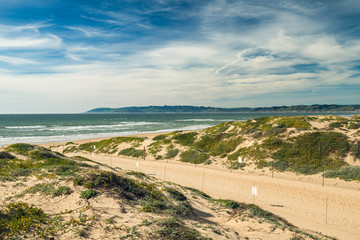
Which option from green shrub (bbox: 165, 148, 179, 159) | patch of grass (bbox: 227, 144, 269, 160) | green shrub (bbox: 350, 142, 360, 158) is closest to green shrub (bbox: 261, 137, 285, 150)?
patch of grass (bbox: 227, 144, 269, 160)

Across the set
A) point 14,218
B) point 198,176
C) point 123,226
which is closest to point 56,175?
point 14,218

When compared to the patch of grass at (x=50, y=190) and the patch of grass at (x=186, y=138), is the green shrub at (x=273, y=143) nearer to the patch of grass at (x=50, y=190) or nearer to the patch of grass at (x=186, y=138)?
the patch of grass at (x=186, y=138)

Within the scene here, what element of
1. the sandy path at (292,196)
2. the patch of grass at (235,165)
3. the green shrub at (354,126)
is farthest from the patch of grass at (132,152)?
the green shrub at (354,126)

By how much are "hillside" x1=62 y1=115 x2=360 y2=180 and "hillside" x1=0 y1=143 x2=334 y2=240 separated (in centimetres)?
1623

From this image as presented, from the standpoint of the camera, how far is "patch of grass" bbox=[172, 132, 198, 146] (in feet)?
135

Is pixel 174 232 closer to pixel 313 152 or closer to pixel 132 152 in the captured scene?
pixel 313 152

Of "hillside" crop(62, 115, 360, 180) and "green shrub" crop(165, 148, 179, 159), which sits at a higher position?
"hillside" crop(62, 115, 360, 180)

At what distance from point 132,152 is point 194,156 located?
12387 millimetres

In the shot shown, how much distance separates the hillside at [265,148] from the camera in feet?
84.1

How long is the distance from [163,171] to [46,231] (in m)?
21.3

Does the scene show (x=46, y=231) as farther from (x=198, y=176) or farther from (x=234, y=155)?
(x=234, y=155)

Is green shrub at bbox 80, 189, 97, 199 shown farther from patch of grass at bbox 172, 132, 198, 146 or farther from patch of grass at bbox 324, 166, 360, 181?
patch of grass at bbox 172, 132, 198, 146

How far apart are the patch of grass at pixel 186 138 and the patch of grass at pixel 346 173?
71.5 feet

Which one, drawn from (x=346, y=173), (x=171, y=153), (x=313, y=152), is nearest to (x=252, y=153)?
(x=313, y=152)
